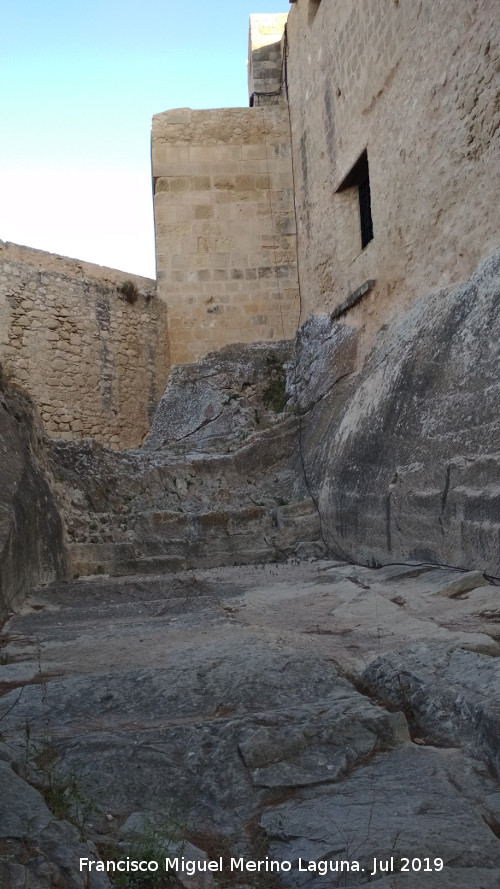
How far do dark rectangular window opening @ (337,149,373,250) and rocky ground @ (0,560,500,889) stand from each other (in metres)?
6.01

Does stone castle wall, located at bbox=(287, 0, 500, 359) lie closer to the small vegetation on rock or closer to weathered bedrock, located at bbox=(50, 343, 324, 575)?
the small vegetation on rock

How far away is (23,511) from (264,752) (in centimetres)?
295

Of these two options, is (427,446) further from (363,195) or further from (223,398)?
(223,398)

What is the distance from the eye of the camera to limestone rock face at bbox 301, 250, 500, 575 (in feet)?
12.9

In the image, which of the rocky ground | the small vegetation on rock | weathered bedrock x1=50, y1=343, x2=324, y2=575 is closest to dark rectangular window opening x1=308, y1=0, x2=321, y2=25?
the small vegetation on rock

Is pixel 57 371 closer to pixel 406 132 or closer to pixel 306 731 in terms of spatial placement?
pixel 406 132

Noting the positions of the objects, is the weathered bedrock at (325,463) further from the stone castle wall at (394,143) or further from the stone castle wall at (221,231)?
the stone castle wall at (221,231)

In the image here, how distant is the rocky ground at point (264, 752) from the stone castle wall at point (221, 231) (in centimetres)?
788

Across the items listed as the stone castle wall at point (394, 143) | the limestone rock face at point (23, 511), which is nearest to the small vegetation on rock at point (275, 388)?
the stone castle wall at point (394, 143)

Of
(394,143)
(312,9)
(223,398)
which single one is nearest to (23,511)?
(394,143)

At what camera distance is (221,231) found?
10.7m

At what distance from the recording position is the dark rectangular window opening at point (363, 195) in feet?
27.0

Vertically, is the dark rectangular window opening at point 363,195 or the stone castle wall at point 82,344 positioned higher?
the dark rectangular window opening at point 363,195

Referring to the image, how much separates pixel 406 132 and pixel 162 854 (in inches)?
250
